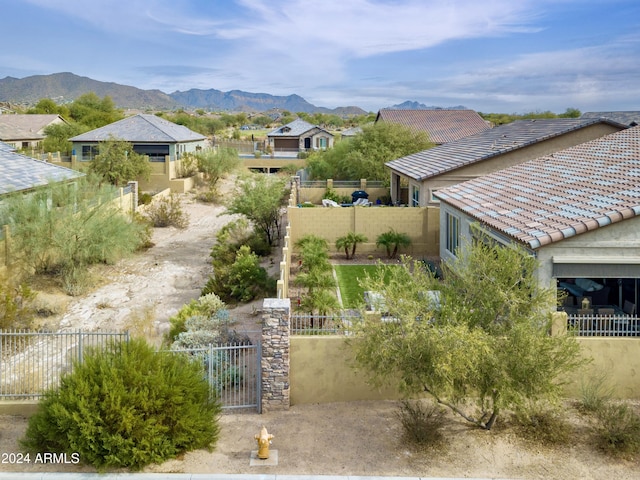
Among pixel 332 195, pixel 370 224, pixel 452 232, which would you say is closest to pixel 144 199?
pixel 332 195

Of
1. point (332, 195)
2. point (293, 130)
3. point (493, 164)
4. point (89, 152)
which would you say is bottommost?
point (332, 195)

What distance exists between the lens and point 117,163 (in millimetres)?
43531

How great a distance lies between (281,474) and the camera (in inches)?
423

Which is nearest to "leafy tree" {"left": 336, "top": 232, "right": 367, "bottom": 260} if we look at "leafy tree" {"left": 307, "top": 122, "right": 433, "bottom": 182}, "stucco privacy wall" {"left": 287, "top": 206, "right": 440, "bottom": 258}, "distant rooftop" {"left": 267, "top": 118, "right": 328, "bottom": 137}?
"stucco privacy wall" {"left": 287, "top": 206, "right": 440, "bottom": 258}

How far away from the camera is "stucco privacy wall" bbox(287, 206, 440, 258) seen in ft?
93.4

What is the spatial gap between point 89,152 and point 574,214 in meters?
41.1

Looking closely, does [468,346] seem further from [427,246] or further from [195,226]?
[195,226]

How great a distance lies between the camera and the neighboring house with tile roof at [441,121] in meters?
55.6

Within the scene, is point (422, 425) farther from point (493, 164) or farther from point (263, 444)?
point (493, 164)

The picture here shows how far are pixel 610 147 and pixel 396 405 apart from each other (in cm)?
1351

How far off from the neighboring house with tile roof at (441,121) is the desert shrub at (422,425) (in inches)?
1668

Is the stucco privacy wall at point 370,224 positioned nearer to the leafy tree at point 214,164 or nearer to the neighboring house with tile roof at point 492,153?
the neighboring house with tile roof at point 492,153

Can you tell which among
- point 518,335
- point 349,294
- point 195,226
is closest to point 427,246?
point 349,294

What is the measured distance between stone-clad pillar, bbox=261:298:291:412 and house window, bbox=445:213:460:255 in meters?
11.4
